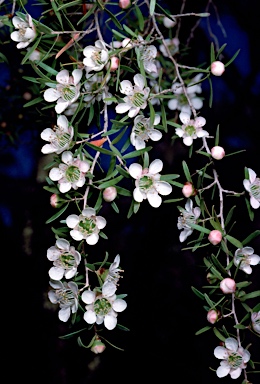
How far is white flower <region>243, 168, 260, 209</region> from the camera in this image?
3.90ft

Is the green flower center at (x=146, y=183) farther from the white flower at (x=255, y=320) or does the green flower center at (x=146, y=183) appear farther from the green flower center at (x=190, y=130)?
the white flower at (x=255, y=320)

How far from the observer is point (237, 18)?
6.19 ft

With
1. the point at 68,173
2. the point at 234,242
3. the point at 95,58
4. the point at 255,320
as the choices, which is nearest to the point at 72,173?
the point at 68,173

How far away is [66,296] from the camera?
1.15 metres

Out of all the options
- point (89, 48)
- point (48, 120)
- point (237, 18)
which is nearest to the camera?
point (89, 48)

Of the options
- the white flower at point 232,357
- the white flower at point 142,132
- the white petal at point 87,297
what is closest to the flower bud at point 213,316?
the white flower at point 232,357

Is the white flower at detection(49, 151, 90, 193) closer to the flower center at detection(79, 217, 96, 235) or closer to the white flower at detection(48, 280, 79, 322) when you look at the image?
the flower center at detection(79, 217, 96, 235)

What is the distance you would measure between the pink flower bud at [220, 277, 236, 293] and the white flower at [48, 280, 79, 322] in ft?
0.98

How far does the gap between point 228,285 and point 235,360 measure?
17cm

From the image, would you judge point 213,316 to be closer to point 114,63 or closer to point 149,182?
point 149,182

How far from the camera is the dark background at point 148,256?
189 centimetres

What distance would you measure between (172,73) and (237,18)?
383mm

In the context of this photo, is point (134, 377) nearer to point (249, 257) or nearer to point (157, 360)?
point (157, 360)

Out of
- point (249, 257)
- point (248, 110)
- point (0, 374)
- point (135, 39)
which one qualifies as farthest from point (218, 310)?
point (0, 374)
